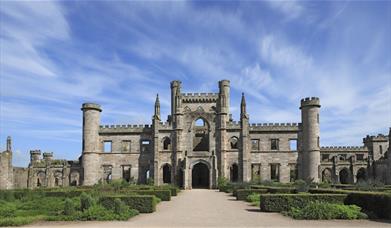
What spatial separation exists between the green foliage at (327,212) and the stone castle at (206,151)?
3273cm

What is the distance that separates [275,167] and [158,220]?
38408 millimetres

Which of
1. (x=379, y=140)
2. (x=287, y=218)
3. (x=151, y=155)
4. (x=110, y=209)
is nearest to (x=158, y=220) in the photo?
(x=110, y=209)

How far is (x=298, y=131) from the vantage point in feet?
176

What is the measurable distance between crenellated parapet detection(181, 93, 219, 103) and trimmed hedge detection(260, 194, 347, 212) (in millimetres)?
35723

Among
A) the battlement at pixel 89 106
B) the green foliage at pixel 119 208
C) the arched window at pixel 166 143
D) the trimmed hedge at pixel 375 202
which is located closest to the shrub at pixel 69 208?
the green foliage at pixel 119 208

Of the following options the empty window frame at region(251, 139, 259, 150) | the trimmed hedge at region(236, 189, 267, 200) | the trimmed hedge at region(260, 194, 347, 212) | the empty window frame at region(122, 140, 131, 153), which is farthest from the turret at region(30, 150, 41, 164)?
the trimmed hedge at region(260, 194, 347, 212)

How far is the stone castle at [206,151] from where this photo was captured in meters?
52.2

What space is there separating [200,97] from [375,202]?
127ft

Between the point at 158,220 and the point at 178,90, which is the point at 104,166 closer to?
the point at 178,90

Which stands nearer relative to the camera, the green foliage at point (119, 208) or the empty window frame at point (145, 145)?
the green foliage at point (119, 208)

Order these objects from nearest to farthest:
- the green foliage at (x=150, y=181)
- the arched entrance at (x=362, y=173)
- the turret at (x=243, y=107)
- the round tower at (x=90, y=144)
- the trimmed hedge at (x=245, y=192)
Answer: the trimmed hedge at (x=245, y=192), the green foliage at (x=150, y=181), the turret at (x=243, y=107), the round tower at (x=90, y=144), the arched entrance at (x=362, y=173)

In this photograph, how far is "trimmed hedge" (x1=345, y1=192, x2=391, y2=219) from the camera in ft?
57.7

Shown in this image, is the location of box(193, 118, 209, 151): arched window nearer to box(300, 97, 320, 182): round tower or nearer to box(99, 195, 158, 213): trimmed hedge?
box(300, 97, 320, 182): round tower

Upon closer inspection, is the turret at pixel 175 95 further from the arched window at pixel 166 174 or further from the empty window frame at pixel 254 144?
the empty window frame at pixel 254 144
